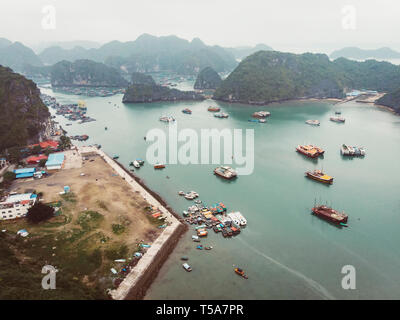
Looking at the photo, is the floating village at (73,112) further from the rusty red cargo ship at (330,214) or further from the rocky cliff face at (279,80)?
the rusty red cargo ship at (330,214)

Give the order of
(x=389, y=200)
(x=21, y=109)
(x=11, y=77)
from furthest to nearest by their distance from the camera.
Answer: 1. (x=11, y=77)
2. (x=21, y=109)
3. (x=389, y=200)

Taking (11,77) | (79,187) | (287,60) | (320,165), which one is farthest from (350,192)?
(287,60)

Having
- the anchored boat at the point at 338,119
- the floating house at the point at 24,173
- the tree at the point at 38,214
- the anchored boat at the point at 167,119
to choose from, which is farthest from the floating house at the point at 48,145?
the anchored boat at the point at 338,119

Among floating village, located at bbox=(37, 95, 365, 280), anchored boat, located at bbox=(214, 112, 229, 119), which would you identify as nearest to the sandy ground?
floating village, located at bbox=(37, 95, 365, 280)

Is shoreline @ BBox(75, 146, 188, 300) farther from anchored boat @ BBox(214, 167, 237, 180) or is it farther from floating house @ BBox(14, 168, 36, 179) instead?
floating house @ BBox(14, 168, 36, 179)

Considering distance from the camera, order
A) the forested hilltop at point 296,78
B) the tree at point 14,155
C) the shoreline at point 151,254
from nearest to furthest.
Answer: the shoreline at point 151,254 → the tree at point 14,155 → the forested hilltop at point 296,78

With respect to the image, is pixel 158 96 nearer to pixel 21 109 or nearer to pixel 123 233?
pixel 21 109
